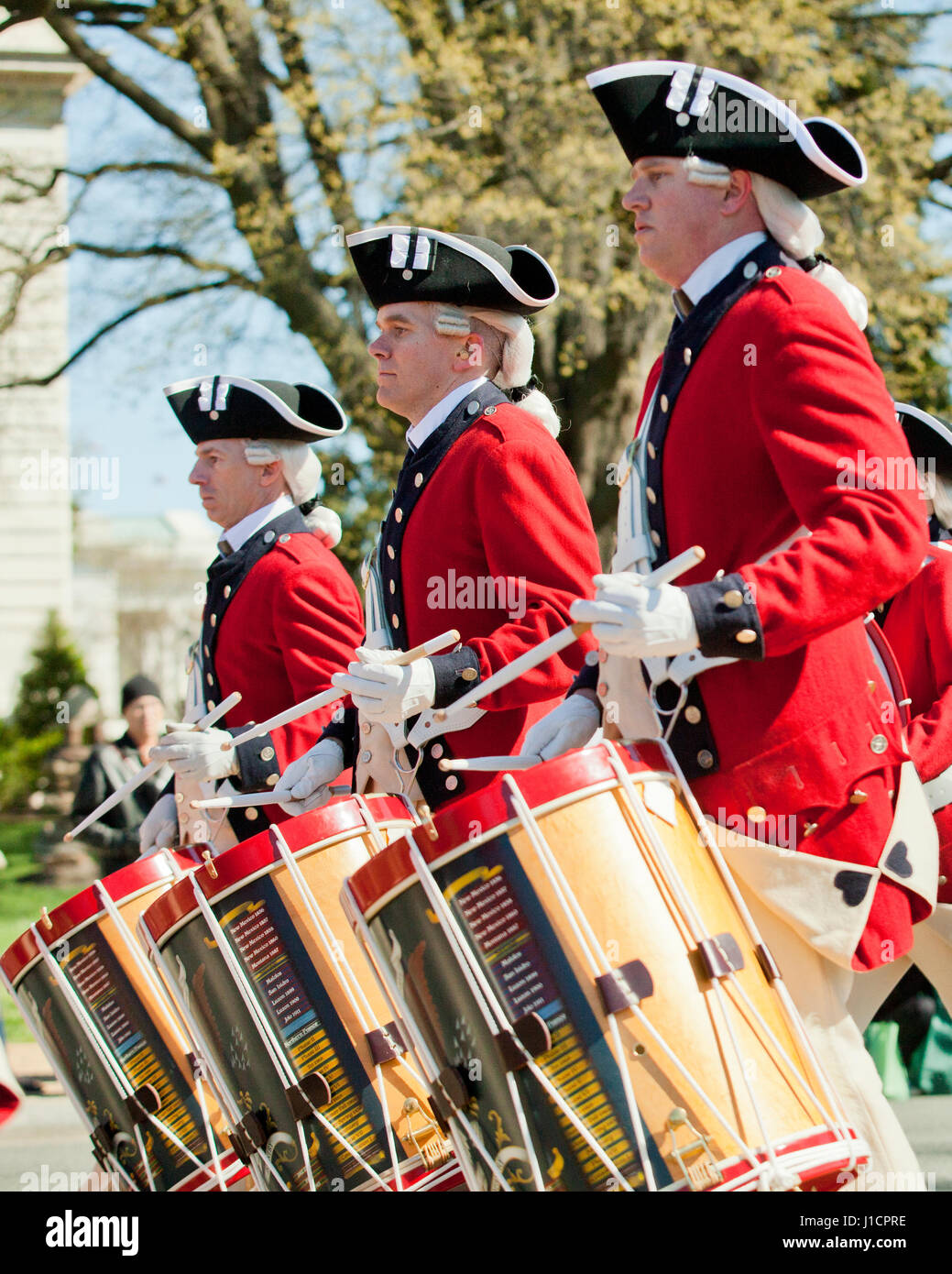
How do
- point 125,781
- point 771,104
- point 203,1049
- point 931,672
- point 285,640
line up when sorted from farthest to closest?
point 125,781
point 285,640
point 931,672
point 203,1049
point 771,104

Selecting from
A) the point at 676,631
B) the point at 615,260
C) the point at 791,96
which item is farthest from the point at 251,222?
the point at 676,631

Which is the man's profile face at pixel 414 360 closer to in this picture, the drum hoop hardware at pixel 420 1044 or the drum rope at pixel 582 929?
the drum hoop hardware at pixel 420 1044

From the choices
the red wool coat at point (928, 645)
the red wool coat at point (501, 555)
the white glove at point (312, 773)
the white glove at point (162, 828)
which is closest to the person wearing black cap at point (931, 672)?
the red wool coat at point (928, 645)

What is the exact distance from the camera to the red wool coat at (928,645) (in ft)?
12.5

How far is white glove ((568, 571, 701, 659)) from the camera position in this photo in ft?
7.54

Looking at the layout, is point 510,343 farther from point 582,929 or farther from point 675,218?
point 582,929

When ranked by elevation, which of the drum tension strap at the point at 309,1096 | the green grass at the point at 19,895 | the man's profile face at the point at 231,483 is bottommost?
the green grass at the point at 19,895

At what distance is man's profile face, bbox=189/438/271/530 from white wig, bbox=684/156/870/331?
7.52 ft

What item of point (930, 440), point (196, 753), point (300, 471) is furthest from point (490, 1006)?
point (300, 471)

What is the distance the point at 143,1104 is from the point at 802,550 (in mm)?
2010

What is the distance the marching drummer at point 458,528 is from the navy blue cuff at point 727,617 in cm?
83

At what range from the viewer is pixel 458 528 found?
3527 millimetres

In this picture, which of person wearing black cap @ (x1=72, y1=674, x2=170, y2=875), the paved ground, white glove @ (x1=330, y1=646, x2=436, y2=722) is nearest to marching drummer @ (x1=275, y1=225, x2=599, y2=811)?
white glove @ (x1=330, y1=646, x2=436, y2=722)
